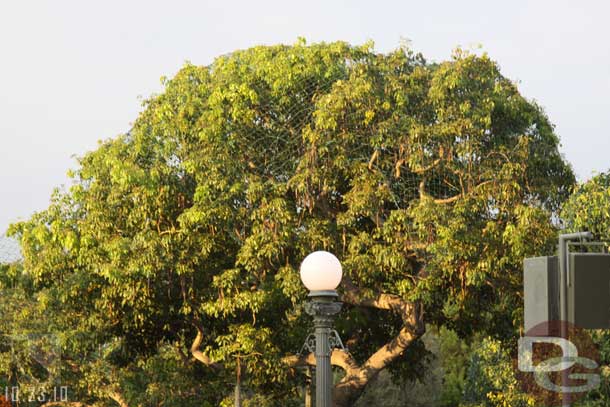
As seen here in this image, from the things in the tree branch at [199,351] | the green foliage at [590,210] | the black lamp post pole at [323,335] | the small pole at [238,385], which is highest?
the green foliage at [590,210]

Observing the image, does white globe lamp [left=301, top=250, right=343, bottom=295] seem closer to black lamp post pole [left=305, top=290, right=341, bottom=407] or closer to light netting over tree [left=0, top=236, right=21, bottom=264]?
black lamp post pole [left=305, top=290, right=341, bottom=407]

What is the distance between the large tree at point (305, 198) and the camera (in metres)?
16.1

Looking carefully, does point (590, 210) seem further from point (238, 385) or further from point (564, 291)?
point (564, 291)

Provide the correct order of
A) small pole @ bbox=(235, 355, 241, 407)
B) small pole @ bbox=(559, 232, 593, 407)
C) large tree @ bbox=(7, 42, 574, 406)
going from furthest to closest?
small pole @ bbox=(235, 355, 241, 407) < large tree @ bbox=(7, 42, 574, 406) < small pole @ bbox=(559, 232, 593, 407)

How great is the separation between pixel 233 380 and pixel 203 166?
5.09 metres

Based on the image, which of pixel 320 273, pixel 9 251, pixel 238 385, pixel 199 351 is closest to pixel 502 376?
pixel 238 385

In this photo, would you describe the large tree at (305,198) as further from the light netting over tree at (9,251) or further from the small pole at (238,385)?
the light netting over tree at (9,251)

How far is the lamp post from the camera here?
7539mm

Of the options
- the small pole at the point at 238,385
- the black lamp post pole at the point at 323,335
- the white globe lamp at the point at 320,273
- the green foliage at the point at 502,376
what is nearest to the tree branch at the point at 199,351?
the small pole at the point at 238,385

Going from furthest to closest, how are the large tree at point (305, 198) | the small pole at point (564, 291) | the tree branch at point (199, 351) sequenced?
the tree branch at point (199, 351)
the large tree at point (305, 198)
the small pole at point (564, 291)

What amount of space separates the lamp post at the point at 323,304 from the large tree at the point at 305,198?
7942mm

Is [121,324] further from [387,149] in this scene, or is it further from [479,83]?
[479,83]

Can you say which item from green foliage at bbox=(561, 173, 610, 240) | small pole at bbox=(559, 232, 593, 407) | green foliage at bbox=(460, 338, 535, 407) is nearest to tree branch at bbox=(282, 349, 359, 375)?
green foliage at bbox=(460, 338, 535, 407)

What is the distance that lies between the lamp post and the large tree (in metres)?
7.94
